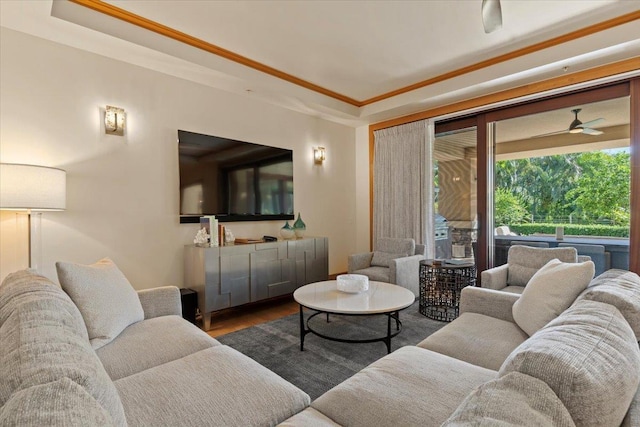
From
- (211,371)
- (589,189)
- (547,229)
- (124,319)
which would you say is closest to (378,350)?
(211,371)

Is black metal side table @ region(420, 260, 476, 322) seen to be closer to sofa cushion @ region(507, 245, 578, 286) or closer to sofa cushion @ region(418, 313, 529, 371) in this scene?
sofa cushion @ region(507, 245, 578, 286)

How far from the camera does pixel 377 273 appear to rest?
3.75 metres

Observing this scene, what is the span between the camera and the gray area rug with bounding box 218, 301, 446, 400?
84.2 inches

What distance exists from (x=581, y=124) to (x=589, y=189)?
712 millimetres

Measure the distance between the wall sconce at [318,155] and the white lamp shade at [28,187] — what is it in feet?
10.4

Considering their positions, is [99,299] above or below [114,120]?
below

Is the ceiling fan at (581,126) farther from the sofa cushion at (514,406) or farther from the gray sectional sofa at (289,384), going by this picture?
the sofa cushion at (514,406)

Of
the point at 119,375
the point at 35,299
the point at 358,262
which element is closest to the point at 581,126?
the point at 358,262

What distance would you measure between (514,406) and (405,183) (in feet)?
14.1

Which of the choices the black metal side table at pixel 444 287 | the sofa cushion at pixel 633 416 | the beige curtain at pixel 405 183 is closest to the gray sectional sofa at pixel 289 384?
the sofa cushion at pixel 633 416

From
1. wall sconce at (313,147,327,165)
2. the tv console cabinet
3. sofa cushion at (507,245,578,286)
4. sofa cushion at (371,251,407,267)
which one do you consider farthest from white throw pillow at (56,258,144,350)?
wall sconce at (313,147,327,165)

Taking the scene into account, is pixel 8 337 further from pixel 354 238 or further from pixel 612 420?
pixel 354 238

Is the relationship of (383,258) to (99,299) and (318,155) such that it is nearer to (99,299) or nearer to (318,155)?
(318,155)

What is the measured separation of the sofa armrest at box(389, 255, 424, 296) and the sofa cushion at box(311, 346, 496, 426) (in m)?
2.13
